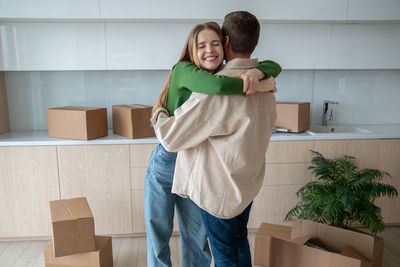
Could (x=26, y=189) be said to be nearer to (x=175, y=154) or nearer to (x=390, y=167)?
(x=175, y=154)

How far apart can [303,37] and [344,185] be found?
1280 mm

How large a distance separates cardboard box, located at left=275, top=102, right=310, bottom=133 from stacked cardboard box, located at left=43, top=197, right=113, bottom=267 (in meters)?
1.62

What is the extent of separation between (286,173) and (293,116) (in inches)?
17.8

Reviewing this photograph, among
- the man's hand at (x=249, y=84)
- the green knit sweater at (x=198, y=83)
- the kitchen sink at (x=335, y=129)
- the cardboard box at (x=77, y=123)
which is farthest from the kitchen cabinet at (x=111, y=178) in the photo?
the man's hand at (x=249, y=84)

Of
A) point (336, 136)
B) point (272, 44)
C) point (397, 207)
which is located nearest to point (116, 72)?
point (272, 44)

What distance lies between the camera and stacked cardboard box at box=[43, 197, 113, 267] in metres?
2.00

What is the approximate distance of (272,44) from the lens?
110 inches

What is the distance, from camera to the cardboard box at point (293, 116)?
8.80ft

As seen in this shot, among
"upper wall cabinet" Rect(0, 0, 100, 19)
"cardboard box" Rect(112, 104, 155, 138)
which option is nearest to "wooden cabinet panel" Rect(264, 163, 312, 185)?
"cardboard box" Rect(112, 104, 155, 138)

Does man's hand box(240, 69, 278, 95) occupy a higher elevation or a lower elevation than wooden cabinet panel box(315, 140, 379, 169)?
higher

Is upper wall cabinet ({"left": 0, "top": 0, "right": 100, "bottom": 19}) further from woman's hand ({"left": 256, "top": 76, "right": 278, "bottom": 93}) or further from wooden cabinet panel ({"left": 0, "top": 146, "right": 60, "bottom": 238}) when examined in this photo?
woman's hand ({"left": 256, "top": 76, "right": 278, "bottom": 93})

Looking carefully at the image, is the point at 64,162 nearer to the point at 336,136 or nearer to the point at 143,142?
the point at 143,142

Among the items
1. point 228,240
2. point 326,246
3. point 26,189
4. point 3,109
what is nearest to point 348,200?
point 326,246

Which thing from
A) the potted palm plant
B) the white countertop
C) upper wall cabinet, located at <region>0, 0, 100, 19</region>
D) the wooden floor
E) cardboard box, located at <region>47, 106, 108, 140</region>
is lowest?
the wooden floor
